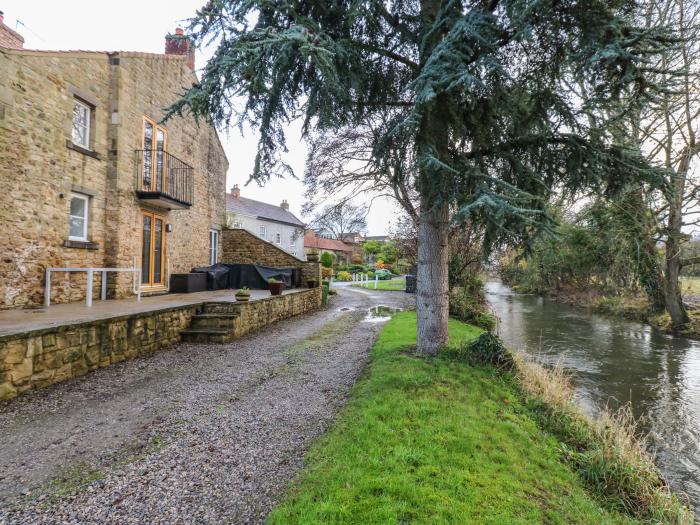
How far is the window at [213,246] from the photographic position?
1390cm

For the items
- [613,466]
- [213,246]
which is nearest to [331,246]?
[213,246]

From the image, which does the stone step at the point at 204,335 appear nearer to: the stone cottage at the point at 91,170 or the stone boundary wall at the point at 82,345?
the stone boundary wall at the point at 82,345

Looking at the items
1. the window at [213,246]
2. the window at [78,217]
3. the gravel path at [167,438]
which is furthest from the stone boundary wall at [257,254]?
the gravel path at [167,438]

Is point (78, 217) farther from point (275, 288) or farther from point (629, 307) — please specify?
point (629, 307)

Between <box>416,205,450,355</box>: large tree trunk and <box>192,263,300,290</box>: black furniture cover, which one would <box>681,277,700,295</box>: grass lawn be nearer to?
<box>416,205,450,355</box>: large tree trunk

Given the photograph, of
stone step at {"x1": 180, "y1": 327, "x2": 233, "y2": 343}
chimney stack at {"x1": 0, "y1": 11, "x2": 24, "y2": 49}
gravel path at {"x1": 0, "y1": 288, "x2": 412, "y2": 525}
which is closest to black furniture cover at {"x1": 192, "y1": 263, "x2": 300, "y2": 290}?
stone step at {"x1": 180, "y1": 327, "x2": 233, "y2": 343}

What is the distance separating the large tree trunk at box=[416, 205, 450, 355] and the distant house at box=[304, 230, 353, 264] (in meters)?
36.6

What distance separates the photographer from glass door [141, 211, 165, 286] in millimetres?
9900

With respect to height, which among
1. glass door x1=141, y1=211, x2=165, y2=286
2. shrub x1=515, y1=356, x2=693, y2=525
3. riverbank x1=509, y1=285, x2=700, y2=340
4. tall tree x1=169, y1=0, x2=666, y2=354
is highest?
tall tree x1=169, y1=0, x2=666, y2=354

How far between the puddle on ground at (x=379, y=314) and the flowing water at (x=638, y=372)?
3.92 m

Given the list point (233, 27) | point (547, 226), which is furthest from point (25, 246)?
point (547, 226)

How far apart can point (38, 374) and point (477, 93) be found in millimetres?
7428

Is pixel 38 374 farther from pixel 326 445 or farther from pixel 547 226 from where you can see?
pixel 547 226

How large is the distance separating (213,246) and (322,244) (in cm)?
3366
